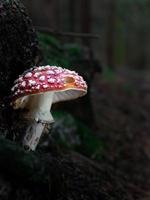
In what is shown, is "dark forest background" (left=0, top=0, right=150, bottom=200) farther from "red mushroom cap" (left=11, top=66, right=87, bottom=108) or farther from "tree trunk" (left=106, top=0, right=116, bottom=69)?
"tree trunk" (left=106, top=0, right=116, bottom=69)

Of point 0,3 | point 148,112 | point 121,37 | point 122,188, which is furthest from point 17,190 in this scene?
point 121,37

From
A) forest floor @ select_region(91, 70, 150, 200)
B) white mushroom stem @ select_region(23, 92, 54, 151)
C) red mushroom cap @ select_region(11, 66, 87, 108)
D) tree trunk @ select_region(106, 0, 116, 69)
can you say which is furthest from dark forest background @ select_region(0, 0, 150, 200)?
tree trunk @ select_region(106, 0, 116, 69)

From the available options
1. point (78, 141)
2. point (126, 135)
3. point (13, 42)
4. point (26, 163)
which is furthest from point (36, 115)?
point (126, 135)

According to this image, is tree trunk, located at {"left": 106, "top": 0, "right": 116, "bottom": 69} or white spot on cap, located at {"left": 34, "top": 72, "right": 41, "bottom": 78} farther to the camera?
tree trunk, located at {"left": 106, "top": 0, "right": 116, "bottom": 69}

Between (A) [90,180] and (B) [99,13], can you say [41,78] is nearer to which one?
(A) [90,180]


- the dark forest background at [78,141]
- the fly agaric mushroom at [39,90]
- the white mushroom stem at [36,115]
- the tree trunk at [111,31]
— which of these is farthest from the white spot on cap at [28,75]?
the tree trunk at [111,31]

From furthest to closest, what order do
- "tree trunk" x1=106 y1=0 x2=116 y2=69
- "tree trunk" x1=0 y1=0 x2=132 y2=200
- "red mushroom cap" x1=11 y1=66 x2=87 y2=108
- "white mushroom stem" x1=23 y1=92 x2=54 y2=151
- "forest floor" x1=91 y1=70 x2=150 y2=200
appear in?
"tree trunk" x1=106 y1=0 x2=116 y2=69 → "forest floor" x1=91 y1=70 x2=150 y2=200 → "white mushroom stem" x1=23 y1=92 x2=54 y2=151 → "red mushroom cap" x1=11 y1=66 x2=87 y2=108 → "tree trunk" x1=0 y1=0 x2=132 y2=200

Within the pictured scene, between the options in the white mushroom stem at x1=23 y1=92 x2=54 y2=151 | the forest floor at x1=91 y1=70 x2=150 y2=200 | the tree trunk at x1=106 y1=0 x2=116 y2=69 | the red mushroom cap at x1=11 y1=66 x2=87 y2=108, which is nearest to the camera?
the red mushroom cap at x1=11 y1=66 x2=87 y2=108

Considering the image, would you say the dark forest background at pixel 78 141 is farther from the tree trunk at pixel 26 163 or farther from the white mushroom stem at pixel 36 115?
the white mushroom stem at pixel 36 115
